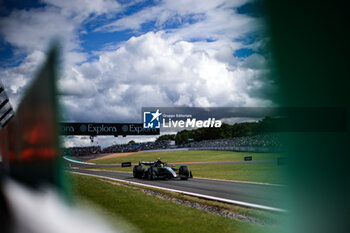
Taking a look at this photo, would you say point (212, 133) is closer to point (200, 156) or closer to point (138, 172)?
point (200, 156)

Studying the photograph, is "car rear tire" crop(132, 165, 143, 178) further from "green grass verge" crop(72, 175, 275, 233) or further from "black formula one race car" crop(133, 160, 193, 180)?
"green grass verge" crop(72, 175, 275, 233)

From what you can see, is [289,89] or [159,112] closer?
[289,89]

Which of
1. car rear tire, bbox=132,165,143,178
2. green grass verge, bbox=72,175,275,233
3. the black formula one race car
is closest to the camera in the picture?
green grass verge, bbox=72,175,275,233

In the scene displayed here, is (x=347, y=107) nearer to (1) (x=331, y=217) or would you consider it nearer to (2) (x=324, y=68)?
(2) (x=324, y=68)

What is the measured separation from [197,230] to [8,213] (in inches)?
192

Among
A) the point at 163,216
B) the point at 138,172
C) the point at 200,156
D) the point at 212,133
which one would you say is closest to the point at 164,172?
the point at 138,172

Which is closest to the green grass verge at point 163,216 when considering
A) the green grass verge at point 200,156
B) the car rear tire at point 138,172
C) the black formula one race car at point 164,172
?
the black formula one race car at point 164,172

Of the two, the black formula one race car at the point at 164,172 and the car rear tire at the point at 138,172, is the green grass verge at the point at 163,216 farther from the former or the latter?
the car rear tire at the point at 138,172

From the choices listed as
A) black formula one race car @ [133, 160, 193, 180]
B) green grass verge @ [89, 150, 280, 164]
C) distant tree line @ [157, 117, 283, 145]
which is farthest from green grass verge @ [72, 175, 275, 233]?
distant tree line @ [157, 117, 283, 145]

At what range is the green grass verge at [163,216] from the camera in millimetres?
6125

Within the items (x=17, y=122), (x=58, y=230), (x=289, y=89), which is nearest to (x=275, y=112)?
(x=289, y=89)

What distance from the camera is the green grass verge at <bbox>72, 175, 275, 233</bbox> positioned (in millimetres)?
6125

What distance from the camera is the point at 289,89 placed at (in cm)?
333

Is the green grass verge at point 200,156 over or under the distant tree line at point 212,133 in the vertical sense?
under
